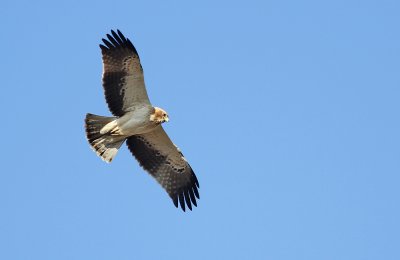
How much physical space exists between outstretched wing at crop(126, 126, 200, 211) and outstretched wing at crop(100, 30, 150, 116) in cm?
90

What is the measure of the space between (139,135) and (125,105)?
34.5 inches

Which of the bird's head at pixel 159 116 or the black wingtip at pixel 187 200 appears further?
the black wingtip at pixel 187 200

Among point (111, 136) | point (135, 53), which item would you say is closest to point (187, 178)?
point (111, 136)

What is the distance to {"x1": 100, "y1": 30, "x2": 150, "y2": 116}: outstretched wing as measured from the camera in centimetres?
1362

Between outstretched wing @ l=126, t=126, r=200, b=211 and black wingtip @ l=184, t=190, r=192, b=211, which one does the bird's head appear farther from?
black wingtip @ l=184, t=190, r=192, b=211

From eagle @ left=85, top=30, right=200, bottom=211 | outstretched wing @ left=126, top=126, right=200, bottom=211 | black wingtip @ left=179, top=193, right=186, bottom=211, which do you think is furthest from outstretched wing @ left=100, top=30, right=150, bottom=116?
black wingtip @ left=179, top=193, right=186, bottom=211

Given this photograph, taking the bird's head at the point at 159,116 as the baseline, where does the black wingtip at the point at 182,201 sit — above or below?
below

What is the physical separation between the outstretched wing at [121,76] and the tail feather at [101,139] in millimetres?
298

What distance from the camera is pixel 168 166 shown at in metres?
14.8

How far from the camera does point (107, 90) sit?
13.8 m

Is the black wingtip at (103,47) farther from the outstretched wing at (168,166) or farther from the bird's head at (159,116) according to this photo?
the outstretched wing at (168,166)

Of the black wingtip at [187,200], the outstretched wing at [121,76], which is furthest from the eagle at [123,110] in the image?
the black wingtip at [187,200]

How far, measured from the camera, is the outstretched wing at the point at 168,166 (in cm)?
1459

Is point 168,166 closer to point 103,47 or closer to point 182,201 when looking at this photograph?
point 182,201
